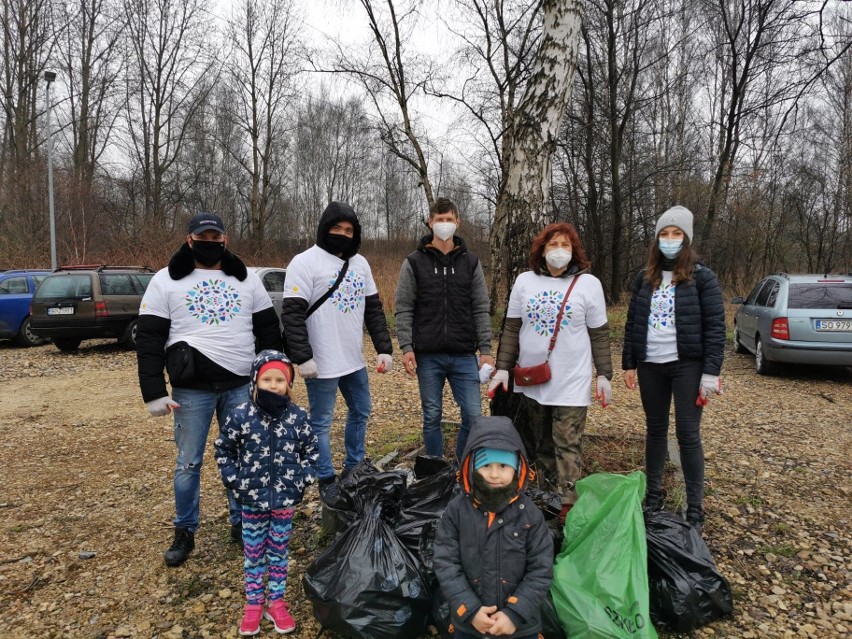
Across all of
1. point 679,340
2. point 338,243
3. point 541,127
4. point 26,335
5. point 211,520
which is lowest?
point 211,520

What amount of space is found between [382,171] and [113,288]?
29887 millimetres

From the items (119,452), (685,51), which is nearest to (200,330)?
(119,452)

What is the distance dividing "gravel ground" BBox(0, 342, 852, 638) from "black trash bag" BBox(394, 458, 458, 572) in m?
0.60

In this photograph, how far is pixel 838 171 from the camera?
20609mm

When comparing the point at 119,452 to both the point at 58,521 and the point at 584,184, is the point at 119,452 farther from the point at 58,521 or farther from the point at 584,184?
the point at 584,184

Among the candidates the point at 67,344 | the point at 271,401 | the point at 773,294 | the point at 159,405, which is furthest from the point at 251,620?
the point at 67,344

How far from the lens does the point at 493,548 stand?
2.01m

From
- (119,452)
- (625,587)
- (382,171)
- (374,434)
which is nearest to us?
(625,587)

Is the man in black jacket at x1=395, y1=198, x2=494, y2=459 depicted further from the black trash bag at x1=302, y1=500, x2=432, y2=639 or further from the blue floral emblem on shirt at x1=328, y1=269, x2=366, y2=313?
the black trash bag at x1=302, y1=500, x2=432, y2=639

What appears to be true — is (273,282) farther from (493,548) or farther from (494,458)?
(493,548)

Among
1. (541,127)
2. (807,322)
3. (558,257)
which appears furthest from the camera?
(807,322)

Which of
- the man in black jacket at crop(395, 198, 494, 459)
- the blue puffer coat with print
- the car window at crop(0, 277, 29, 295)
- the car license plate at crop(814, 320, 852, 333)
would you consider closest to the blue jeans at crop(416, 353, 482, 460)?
the man in black jacket at crop(395, 198, 494, 459)

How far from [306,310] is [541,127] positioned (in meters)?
2.34

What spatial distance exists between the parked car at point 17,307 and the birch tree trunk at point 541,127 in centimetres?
1221
